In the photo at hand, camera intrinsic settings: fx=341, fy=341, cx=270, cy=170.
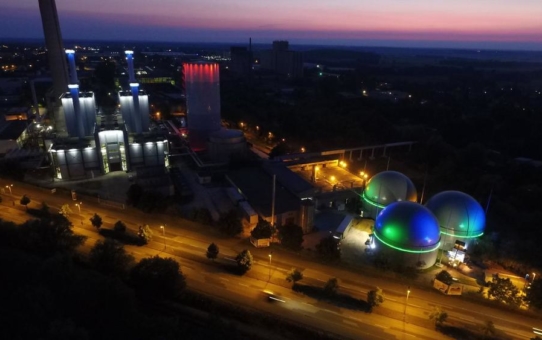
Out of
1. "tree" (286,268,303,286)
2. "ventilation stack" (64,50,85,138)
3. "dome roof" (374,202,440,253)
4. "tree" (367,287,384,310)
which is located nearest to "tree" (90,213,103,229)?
"tree" (286,268,303,286)

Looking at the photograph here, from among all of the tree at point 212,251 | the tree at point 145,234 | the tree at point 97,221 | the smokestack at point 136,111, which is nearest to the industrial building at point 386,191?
the tree at point 212,251

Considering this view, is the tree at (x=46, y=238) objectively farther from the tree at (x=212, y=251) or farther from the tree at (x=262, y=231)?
the tree at (x=262, y=231)

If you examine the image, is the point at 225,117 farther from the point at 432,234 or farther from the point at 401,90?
the point at 401,90

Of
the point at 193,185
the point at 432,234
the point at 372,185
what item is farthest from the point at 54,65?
the point at 432,234

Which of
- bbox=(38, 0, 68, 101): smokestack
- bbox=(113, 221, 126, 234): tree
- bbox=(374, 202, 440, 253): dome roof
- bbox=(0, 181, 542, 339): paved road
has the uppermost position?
bbox=(38, 0, 68, 101): smokestack

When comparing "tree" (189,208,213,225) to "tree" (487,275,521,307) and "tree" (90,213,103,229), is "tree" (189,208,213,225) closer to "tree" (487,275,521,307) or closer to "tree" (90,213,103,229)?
"tree" (90,213,103,229)

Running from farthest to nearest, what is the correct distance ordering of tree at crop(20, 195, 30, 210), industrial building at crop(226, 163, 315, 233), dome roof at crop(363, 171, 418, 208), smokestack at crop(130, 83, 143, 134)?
smokestack at crop(130, 83, 143, 134) < tree at crop(20, 195, 30, 210) < dome roof at crop(363, 171, 418, 208) < industrial building at crop(226, 163, 315, 233)

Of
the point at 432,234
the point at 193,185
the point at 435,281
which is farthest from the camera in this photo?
the point at 193,185
